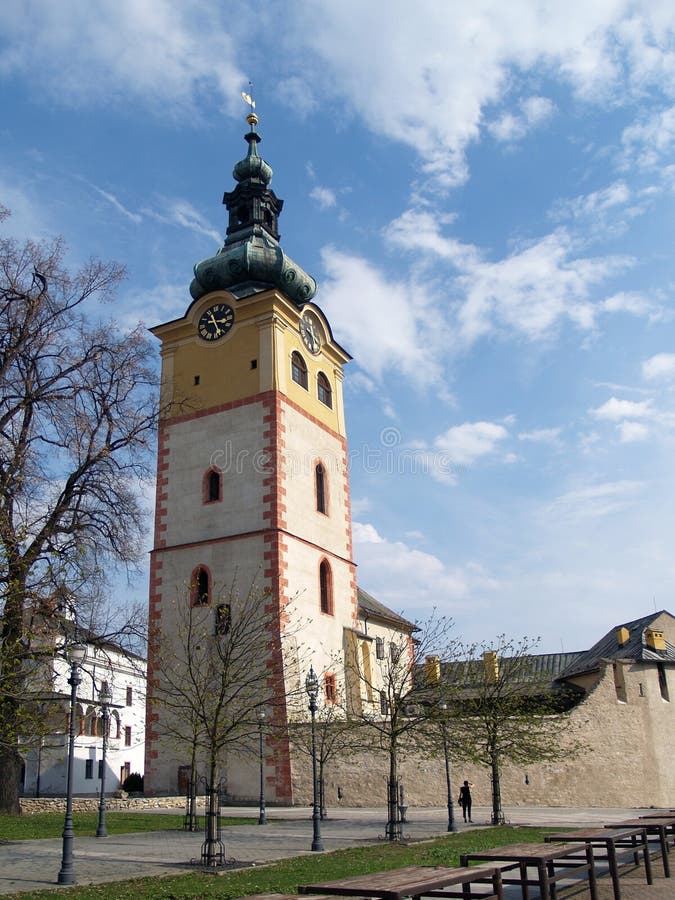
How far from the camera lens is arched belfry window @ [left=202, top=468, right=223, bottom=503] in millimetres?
32600

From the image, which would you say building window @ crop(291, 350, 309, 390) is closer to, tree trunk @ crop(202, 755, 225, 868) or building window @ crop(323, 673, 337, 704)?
building window @ crop(323, 673, 337, 704)

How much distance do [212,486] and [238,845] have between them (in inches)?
686

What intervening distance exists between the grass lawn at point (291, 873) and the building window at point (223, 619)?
7.16m

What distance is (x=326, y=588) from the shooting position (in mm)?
33250

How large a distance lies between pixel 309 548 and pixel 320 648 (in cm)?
366

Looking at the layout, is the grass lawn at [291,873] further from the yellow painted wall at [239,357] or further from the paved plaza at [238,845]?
the yellow painted wall at [239,357]

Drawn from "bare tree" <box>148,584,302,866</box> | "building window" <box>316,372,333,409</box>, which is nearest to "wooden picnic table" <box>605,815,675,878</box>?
"bare tree" <box>148,584,302,866</box>

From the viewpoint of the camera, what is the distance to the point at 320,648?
3153 centimetres

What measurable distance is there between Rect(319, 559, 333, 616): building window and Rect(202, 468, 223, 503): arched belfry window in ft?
15.7

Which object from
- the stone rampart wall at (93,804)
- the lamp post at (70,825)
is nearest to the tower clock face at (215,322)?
the stone rampart wall at (93,804)

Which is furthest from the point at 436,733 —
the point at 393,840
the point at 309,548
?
the point at 309,548

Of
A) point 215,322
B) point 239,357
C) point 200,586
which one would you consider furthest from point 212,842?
point 215,322

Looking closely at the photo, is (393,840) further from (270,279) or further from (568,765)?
(270,279)

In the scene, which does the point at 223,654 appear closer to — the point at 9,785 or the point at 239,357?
the point at 9,785
